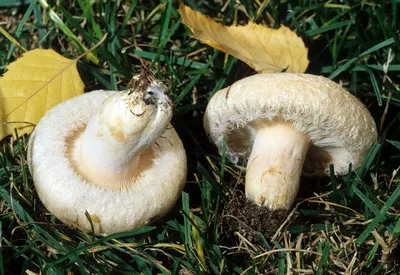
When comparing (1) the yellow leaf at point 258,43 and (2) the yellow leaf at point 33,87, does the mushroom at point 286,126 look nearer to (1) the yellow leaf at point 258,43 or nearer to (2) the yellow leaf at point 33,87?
(1) the yellow leaf at point 258,43

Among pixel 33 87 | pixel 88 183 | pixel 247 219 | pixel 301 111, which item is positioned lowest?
pixel 247 219

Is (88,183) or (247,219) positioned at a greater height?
(88,183)

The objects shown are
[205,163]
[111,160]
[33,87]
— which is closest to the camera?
[111,160]

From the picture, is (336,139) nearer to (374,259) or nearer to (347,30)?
(374,259)

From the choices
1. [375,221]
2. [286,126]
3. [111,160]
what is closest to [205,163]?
[286,126]

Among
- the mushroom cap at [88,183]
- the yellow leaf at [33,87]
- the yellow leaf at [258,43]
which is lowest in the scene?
the mushroom cap at [88,183]

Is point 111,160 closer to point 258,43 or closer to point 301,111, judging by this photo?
point 301,111

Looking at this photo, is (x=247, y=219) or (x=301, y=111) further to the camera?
(x=247, y=219)

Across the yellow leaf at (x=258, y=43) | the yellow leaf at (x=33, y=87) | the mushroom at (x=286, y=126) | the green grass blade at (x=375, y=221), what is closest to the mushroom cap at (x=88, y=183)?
the yellow leaf at (x=33, y=87)
